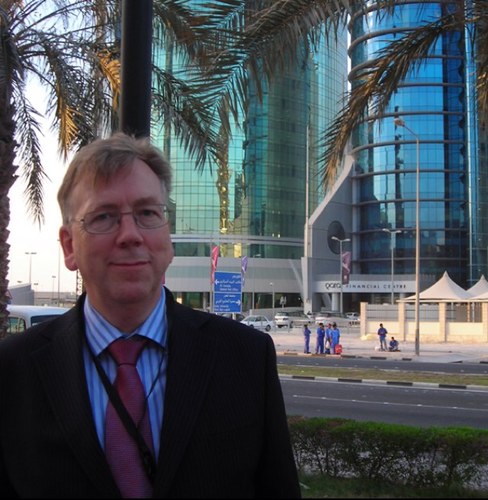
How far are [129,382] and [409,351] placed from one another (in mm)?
31448

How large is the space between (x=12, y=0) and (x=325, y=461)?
23.1ft

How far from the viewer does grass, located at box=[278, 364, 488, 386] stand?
1816 centimetres

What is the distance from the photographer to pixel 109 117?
8922 mm

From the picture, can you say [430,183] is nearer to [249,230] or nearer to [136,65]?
[249,230]

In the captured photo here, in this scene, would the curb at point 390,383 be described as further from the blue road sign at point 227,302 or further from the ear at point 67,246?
the ear at point 67,246

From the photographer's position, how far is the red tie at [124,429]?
1.74 m

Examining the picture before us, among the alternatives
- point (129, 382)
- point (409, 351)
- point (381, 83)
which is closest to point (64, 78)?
point (381, 83)

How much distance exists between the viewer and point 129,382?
1837 millimetres

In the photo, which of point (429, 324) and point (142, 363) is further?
point (429, 324)

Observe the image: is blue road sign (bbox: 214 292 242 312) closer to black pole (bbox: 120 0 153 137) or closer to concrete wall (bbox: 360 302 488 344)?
concrete wall (bbox: 360 302 488 344)

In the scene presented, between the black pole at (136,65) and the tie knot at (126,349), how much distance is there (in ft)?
7.60

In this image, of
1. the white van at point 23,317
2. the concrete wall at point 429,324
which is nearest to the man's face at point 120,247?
the white van at point 23,317

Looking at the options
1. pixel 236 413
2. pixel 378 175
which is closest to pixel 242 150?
pixel 378 175

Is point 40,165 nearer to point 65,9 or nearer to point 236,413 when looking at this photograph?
point 65,9
